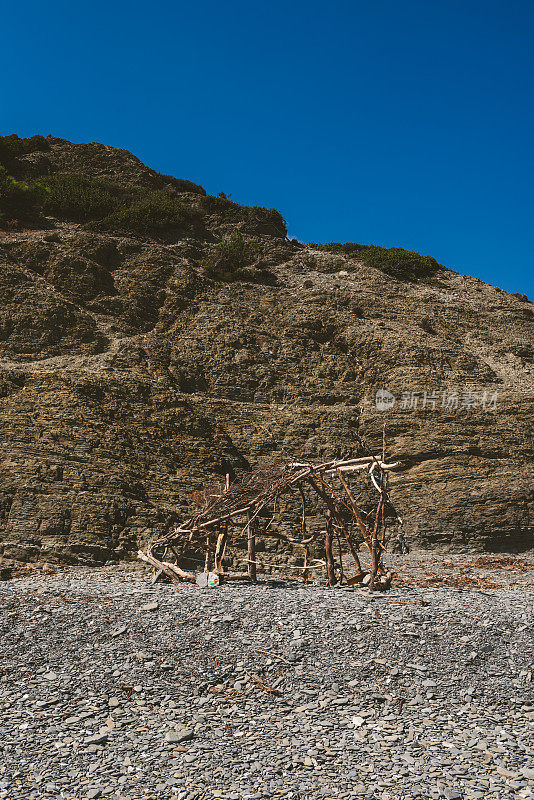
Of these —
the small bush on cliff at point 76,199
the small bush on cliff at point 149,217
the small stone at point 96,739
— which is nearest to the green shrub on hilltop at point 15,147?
the small bush on cliff at point 76,199

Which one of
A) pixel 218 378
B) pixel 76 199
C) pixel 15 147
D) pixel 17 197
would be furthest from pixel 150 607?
pixel 15 147

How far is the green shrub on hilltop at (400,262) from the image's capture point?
115ft

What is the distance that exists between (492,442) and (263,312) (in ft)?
44.6

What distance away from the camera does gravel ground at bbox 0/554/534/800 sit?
4.69m

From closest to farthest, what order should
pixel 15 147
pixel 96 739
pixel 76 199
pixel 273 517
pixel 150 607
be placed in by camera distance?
pixel 96 739, pixel 150 607, pixel 273 517, pixel 76 199, pixel 15 147

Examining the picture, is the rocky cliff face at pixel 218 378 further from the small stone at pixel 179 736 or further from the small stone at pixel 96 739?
the small stone at pixel 179 736

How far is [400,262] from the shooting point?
3569cm

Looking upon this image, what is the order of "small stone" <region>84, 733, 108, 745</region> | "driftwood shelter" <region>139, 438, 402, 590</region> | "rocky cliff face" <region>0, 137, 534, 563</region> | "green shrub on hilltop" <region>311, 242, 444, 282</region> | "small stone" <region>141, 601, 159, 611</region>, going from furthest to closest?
1. "green shrub on hilltop" <region>311, 242, 444, 282</region>
2. "rocky cliff face" <region>0, 137, 534, 563</region>
3. "driftwood shelter" <region>139, 438, 402, 590</region>
4. "small stone" <region>141, 601, 159, 611</region>
5. "small stone" <region>84, 733, 108, 745</region>

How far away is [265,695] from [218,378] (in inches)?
748

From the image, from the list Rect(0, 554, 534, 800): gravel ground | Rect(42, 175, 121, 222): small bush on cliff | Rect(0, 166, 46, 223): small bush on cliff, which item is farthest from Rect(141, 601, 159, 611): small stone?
Rect(42, 175, 121, 222): small bush on cliff

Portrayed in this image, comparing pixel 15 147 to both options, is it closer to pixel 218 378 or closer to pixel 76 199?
pixel 76 199

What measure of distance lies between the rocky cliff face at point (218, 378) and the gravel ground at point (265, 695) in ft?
26.5

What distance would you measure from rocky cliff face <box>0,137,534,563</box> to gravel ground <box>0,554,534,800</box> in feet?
26.5

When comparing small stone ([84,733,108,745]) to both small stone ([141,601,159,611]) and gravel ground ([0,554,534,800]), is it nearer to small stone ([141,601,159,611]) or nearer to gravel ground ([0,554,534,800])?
gravel ground ([0,554,534,800])
